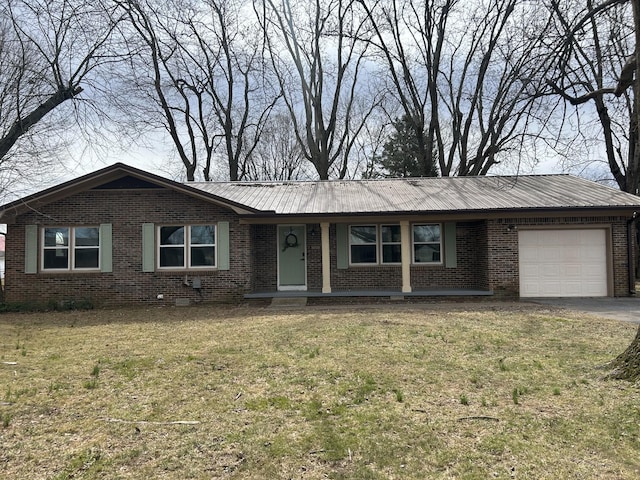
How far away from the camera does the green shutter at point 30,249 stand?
442 inches

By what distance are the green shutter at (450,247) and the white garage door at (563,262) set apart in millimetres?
1802

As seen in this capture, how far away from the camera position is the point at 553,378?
465cm

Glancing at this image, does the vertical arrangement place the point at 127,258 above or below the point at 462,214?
below

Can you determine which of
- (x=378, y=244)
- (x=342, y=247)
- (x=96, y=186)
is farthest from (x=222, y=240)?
(x=378, y=244)

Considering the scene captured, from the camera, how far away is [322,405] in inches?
159

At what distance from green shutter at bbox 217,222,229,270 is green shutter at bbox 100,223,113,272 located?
2.98 m

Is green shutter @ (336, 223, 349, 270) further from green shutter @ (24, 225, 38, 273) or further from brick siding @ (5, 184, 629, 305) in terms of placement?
green shutter @ (24, 225, 38, 273)

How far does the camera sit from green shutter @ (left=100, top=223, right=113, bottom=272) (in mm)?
11352

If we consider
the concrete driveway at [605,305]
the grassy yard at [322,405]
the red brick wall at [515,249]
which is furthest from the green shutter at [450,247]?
the grassy yard at [322,405]

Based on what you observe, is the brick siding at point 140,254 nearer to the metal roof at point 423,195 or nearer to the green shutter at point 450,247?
the metal roof at point 423,195

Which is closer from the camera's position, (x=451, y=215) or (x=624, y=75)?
(x=624, y=75)

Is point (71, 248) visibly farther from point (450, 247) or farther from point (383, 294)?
point (450, 247)

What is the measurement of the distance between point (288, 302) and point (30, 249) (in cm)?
718

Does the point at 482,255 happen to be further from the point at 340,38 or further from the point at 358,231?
the point at 340,38
